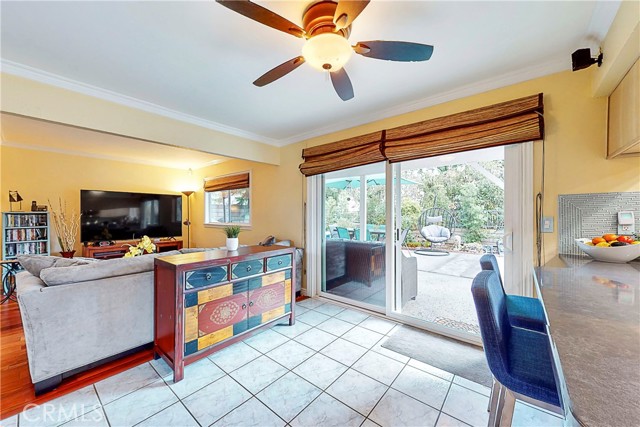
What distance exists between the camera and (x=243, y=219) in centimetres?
495

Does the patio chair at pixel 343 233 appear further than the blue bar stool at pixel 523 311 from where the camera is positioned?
Yes

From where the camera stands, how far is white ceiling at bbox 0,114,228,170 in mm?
3350

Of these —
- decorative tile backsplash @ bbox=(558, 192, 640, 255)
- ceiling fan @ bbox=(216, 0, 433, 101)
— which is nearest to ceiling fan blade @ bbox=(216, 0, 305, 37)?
ceiling fan @ bbox=(216, 0, 433, 101)

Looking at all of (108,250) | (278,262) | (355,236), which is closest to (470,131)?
(355,236)

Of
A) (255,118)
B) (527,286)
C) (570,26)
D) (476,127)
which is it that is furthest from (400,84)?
(527,286)

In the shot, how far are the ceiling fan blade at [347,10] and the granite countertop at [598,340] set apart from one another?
1449 mm

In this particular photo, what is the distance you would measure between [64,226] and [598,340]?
21.3ft

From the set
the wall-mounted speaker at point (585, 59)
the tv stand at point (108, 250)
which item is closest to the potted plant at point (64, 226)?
the tv stand at point (108, 250)

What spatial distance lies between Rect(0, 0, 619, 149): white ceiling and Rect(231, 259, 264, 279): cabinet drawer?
5.46 feet

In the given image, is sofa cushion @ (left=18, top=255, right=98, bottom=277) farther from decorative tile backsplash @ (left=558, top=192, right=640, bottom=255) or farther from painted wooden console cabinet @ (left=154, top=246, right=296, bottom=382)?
decorative tile backsplash @ (left=558, top=192, right=640, bottom=255)

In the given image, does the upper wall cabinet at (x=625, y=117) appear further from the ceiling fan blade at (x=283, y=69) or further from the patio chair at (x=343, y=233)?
the patio chair at (x=343, y=233)

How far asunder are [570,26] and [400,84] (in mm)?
1112

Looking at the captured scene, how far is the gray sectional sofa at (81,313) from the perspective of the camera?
1.69 m

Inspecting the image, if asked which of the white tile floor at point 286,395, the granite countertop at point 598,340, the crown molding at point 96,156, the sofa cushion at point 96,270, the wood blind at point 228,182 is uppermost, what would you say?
the crown molding at point 96,156
